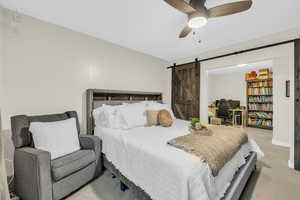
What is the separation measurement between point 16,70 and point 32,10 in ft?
2.96

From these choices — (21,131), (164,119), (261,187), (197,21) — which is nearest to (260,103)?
(261,187)

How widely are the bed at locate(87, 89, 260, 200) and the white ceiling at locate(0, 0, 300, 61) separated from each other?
1.80m

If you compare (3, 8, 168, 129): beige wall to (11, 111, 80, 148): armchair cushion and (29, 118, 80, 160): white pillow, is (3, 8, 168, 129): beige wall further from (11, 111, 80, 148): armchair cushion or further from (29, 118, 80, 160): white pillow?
(29, 118, 80, 160): white pillow

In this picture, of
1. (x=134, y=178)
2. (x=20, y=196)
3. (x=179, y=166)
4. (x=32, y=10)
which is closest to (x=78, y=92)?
(x=32, y=10)

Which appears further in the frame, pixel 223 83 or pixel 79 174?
pixel 223 83

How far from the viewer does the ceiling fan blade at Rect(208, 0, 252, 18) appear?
4.73ft

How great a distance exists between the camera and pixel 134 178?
1.48 metres

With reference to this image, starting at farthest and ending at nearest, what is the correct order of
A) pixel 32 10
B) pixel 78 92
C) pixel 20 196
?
pixel 78 92 < pixel 32 10 < pixel 20 196

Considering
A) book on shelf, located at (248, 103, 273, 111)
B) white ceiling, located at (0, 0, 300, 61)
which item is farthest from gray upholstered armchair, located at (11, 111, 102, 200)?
Answer: book on shelf, located at (248, 103, 273, 111)

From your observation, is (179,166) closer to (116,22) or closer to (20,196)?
(20,196)

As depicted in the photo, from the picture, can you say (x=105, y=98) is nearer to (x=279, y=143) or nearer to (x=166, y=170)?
(x=166, y=170)

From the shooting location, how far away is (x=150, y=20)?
2141mm

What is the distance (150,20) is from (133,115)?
1624 millimetres

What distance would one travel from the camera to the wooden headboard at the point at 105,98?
2.58 meters
